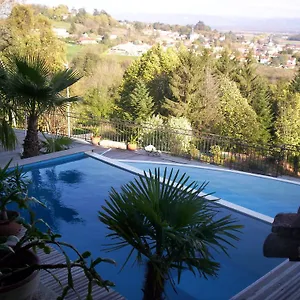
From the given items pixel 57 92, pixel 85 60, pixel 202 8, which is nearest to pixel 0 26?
pixel 85 60

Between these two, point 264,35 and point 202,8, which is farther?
point 264,35

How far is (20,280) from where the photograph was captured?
186 cm

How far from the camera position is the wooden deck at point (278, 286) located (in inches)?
105

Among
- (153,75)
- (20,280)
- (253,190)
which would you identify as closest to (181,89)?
(153,75)

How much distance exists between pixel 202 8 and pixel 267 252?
2223 inches

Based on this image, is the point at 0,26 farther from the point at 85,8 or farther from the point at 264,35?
the point at 264,35

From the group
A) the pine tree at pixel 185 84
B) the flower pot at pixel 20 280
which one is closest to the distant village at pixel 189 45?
the pine tree at pixel 185 84

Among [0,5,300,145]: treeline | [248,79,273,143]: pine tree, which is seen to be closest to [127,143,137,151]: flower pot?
[0,5,300,145]: treeline

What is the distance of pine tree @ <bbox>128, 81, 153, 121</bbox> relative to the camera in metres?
21.9

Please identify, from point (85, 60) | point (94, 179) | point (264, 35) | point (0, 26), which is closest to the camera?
point (94, 179)

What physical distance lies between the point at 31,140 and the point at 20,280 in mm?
4912

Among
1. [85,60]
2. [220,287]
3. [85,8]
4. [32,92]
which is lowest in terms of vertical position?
[220,287]

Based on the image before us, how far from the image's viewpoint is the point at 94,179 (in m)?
6.16

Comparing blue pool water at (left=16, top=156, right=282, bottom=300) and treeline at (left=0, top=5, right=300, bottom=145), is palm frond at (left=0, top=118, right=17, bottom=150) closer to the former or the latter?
blue pool water at (left=16, top=156, right=282, bottom=300)
